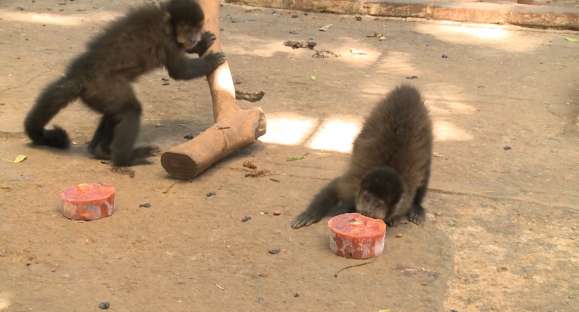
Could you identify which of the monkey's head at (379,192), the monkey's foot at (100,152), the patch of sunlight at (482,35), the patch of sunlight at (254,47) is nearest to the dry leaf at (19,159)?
the monkey's foot at (100,152)

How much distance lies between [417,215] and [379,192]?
0.55 metres

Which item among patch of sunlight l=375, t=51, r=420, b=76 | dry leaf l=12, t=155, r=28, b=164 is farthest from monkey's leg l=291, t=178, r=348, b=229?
patch of sunlight l=375, t=51, r=420, b=76

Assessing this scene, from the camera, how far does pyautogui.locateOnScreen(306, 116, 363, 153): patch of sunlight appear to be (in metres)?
7.00

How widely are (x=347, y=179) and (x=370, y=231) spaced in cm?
67

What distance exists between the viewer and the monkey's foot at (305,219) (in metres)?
5.45

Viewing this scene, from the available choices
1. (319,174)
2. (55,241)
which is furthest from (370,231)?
(55,241)

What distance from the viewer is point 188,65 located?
6.74 m

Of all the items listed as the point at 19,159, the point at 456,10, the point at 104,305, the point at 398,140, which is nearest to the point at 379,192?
the point at 398,140

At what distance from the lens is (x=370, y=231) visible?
197 inches

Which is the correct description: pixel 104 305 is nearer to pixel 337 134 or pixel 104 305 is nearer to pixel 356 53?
pixel 337 134

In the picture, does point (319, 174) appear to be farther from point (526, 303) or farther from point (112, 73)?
point (526, 303)

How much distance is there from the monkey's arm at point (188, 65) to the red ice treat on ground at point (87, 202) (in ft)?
5.17

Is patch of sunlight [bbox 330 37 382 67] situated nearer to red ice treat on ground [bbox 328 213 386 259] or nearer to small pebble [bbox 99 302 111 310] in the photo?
red ice treat on ground [bbox 328 213 386 259]

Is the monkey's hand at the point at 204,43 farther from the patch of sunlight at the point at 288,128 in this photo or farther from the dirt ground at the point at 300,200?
the patch of sunlight at the point at 288,128
